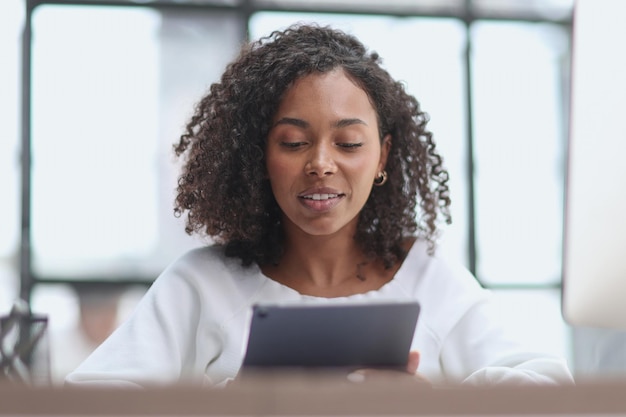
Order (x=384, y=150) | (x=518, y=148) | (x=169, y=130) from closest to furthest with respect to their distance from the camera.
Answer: (x=384, y=150), (x=169, y=130), (x=518, y=148)

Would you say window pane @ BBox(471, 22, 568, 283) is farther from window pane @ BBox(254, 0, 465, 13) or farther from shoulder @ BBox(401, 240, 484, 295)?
shoulder @ BBox(401, 240, 484, 295)

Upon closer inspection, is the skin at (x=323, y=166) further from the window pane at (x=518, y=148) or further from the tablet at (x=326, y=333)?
the window pane at (x=518, y=148)

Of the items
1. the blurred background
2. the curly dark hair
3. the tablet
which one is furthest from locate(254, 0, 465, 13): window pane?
the tablet

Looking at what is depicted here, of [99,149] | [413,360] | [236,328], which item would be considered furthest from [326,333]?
[99,149]

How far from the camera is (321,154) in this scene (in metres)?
1.57

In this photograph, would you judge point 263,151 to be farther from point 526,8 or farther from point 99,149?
point 526,8

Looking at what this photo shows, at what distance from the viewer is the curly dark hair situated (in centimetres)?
168

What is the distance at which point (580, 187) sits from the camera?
1.00 m

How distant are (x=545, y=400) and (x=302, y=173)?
1.00 m

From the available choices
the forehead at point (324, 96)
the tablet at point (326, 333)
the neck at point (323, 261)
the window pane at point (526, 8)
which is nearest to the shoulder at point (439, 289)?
the neck at point (323, 261)

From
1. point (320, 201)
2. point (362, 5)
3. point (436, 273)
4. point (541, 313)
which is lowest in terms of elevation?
point (541, 313)

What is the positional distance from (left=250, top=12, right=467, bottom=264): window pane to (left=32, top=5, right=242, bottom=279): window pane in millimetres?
695

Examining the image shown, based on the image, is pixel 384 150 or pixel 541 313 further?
pixel 541 313

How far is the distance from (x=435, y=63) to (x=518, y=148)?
0.65 meters
